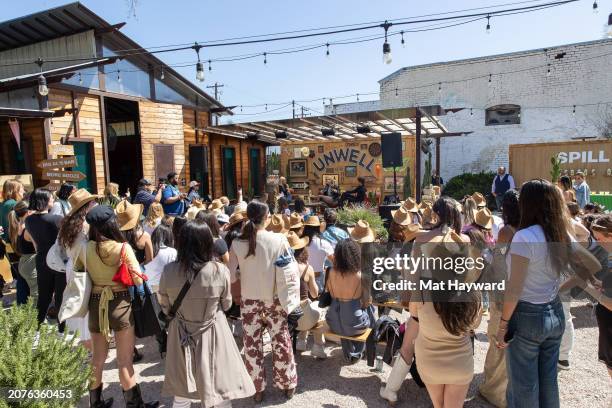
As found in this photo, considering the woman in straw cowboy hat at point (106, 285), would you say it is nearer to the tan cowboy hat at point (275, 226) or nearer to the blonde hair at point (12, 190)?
the tan cowboy hat at point (275, 226)

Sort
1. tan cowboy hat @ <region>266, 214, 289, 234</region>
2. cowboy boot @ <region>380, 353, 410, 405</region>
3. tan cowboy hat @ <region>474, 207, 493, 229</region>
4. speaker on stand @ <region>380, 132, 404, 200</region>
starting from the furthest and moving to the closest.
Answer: speaker on stand @ <region>380, 132, 404, 200</region> → tan cowboy hat @ <region>266, 214, 289, 234</region> → tan cowboy hat @ <region>474, 207, 493, 229</region> → cowboy boot @ <region>380, 353, 410, 405</region>

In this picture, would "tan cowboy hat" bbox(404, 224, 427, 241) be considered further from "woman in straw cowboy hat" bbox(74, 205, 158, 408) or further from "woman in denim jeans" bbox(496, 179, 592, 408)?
"woman in straw cowboy hat" bbox(74, 205, 158, 408)

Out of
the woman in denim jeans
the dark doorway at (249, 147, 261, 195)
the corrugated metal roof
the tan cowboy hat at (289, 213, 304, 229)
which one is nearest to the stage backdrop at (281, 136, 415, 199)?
the dark doorway at (249, 147, 261, 195)

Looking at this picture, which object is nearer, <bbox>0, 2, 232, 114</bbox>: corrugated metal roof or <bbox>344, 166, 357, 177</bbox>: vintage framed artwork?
<bbox>0, 2, 232, 114</bbox>: corrugated metal roof

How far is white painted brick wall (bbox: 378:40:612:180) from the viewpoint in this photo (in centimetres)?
1833

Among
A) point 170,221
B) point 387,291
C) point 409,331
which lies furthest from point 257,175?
point 409,331

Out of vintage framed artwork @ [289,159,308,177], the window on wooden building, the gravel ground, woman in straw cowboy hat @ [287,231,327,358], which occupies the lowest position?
the gravel ground

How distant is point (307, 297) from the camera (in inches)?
150

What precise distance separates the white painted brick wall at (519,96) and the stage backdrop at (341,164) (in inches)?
332

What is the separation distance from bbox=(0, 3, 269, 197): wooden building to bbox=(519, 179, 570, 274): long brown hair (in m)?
7.75

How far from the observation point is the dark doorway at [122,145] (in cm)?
1205

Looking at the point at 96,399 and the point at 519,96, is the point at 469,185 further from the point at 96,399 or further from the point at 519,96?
the point at 96,399

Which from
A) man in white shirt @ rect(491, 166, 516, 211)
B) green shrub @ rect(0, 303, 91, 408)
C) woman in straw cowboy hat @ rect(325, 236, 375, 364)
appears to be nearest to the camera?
green shrub @ rect(0, 303, 91, 408)

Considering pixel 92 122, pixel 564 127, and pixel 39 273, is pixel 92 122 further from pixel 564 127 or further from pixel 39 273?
pixel 564 127
